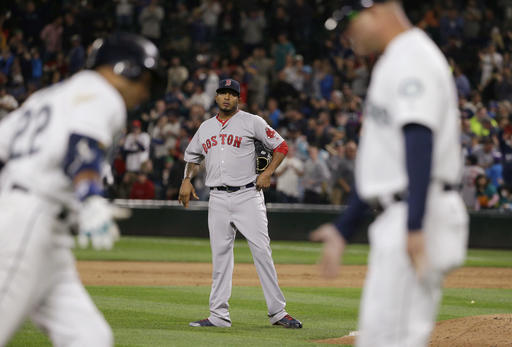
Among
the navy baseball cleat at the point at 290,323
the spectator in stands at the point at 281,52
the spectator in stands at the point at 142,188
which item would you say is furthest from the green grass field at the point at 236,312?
the spectator in stands at the point at 281,52

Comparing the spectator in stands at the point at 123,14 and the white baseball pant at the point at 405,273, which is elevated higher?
the spectator in stands at the point at 123,14

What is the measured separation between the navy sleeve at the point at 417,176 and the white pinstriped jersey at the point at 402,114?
3.5 inches

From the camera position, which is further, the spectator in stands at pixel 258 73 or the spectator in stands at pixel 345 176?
the spectator in stands at pixel 258 73

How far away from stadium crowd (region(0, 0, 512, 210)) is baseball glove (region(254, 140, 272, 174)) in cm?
1144

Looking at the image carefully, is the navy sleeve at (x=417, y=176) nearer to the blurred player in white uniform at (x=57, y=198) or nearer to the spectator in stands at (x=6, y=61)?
the blurred player in white uniform at (x=57, y=198)

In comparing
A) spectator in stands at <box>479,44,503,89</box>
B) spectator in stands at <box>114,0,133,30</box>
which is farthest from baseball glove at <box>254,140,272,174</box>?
spectator in stands at <box>114,0,133,30</box>

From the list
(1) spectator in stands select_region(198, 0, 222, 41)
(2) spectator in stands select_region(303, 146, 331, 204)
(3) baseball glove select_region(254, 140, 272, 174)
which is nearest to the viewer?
(3) baseball glove select_region(254, 140, 272, 174)

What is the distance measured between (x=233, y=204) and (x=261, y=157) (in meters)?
0.72

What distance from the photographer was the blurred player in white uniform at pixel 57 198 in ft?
13.5

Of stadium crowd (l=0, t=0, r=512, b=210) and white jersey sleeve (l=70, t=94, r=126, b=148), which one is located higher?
stadium crowd (l=0, t=0, r=512, b=210)

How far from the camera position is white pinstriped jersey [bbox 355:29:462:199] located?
12.3 ft

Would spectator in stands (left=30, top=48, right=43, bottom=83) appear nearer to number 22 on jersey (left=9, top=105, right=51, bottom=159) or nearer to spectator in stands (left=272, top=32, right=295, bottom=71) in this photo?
spectator in stands (left=272, top=32, right=295, bottom=71)

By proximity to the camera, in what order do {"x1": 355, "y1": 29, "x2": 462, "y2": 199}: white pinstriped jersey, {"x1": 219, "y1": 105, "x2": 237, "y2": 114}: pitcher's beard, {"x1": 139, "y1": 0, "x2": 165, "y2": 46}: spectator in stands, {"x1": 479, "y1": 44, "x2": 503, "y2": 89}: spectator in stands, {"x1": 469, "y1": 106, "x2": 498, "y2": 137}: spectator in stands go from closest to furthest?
1. {"x1": 355, "y1": 29, "x2": 462, "y2": 199}: white pinstriped jersey
2. {"x1": 219, "y1": 105, "x2": 237, "y2": 114}: pitcher's beard
3. {"x1": 469, "y1": 106, "x2": 498, "y2": 137}: spectator in stands
4. {"x1": 479, "y1": 44, "x2": 503, "y2": 89}: spectator in stands
5. {"x1": 139, "y1": 0, "x2": 165, "y2": 46}: spectator in stands

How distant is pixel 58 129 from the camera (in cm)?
417
